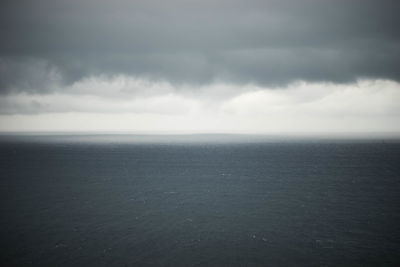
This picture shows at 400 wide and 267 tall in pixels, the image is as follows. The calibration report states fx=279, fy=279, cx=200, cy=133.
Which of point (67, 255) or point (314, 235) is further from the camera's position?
point (314, 235)

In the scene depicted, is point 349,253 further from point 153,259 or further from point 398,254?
Answer: point 153,259

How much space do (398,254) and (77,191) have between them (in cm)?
7969

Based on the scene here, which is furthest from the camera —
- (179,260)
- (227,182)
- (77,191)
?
(227,182)

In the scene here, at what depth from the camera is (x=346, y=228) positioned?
53625mm

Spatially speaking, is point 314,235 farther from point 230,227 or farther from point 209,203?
point 209,203

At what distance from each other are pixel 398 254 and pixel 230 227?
89.5 feet

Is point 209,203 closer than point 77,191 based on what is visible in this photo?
Yes

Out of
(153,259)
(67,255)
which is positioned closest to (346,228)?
(153,259)

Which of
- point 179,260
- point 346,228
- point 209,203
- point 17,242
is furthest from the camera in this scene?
point 209,203

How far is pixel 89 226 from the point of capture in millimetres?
54875

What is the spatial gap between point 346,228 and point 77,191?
72503 mm

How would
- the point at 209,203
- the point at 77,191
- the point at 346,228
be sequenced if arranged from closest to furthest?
the point at 346,228
the point at 209,203
the point at 77,191

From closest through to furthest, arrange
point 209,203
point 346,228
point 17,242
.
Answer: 1. point 17,242
2. point 346,228
3. point 209,203

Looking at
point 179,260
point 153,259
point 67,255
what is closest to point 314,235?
point 179,260
